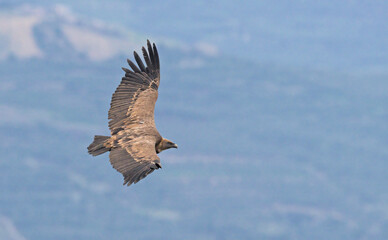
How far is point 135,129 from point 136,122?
1.89 feet

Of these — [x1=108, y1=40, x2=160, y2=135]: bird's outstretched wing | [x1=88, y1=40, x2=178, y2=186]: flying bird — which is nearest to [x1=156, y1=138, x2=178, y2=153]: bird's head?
[x1=88, y1=40, x2=178, y2=186]: flying bird

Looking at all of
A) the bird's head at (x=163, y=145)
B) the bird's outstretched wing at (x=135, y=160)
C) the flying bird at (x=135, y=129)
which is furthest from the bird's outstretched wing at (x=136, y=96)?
the bird's outstretched wing at (x=135, y=160)

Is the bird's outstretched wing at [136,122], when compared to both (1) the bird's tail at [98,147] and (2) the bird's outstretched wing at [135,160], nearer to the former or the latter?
(2) the bird's outstretched wing at [135,160]

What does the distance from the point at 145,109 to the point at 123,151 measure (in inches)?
Result: 136

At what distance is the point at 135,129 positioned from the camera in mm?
33531

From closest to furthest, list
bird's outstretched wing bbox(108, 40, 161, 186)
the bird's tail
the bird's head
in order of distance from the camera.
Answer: bird's outstretched wing bbox(108, 40, 161, 186)
the bird's tail
the bird's head

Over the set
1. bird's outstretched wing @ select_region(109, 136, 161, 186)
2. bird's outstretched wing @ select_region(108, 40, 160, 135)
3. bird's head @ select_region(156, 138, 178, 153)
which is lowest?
bird's outstretched wing @ select_region(109, 136, 161, 186)

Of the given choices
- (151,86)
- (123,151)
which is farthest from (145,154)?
(151,86)

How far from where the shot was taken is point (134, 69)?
3650 cm

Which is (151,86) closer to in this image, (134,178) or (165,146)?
(165,146)

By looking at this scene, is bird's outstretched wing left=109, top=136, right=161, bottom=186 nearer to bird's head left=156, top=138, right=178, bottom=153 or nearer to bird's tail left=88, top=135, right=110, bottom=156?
bird's tail left=88, top=135, right=110, bottom=156

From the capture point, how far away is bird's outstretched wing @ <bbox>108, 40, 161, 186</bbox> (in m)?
30.6

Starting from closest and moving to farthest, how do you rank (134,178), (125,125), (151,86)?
(134,178) < (125,125) < (151,86)

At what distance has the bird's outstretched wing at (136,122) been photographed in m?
30.6
